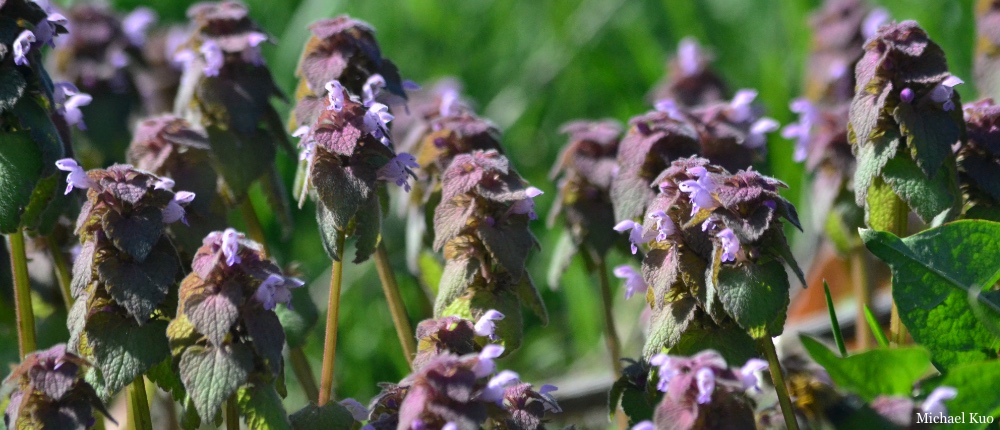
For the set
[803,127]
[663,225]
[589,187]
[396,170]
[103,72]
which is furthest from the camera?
[103,72]

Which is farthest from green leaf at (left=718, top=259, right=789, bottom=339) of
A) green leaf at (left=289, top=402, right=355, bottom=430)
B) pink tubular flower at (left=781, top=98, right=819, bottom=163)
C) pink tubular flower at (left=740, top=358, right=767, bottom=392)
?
pink tubular flower at (left=781, top=98, right=819, bottom=163)

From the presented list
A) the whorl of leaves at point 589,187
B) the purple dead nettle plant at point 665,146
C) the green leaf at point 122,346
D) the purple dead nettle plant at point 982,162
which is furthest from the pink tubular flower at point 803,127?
the green leaf at point 122,346

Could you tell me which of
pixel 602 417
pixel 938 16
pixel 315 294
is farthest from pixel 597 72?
pixel 602 417

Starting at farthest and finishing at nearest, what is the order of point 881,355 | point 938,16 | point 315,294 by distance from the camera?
point 938,16 < point 315,294 < point 881,355

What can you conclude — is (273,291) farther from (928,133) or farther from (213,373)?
(928,133)

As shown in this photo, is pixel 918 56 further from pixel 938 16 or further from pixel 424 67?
pixel 424 67

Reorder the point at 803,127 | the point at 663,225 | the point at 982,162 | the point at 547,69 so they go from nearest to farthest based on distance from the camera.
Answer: the point at 663,225 → the point at 982,162 → the point at 803,127 → the point at 547,69

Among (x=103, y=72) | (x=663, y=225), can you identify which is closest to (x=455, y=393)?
(x=663, y=225)
